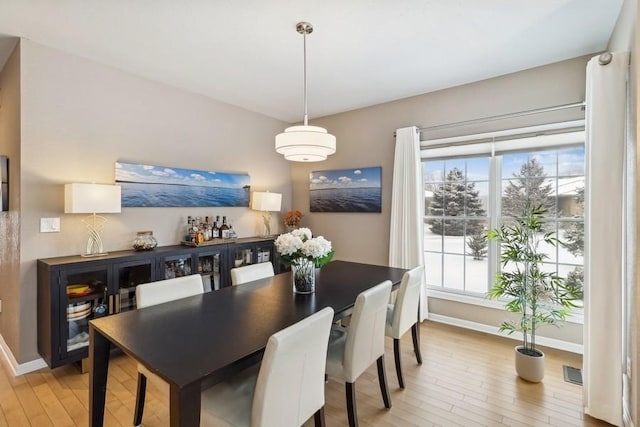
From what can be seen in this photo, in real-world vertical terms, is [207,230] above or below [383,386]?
above

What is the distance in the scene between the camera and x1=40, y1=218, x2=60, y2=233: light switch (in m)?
2.58

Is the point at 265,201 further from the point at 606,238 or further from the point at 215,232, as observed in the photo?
the point at 606,238

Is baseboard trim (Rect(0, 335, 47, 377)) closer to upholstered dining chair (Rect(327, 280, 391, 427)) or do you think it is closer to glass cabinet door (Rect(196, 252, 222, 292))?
glass cabinet door (Rect(196, 252, 222, 292))

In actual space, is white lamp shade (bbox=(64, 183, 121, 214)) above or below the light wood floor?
above

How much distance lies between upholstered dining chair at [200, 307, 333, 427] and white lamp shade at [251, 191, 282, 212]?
2.73 m

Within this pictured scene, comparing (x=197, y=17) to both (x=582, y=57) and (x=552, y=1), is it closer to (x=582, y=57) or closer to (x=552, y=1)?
(x=552, y=1)

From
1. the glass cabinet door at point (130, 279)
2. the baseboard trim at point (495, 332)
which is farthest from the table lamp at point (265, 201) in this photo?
the baseboard trim at point (495, 332)

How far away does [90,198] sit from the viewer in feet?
8.41

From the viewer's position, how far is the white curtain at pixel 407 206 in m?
3.60

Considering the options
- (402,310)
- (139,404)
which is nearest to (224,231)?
(139,404)

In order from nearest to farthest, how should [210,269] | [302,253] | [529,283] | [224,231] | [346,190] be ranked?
[302,253]
[529,283]
[210,269]
[224,231]
[346,190]

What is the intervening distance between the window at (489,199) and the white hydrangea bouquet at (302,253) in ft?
6.85

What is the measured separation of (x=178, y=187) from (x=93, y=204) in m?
0.98

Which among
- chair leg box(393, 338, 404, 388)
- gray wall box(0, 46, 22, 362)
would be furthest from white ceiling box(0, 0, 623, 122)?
chair leg box(393, 338, 404, 388)
